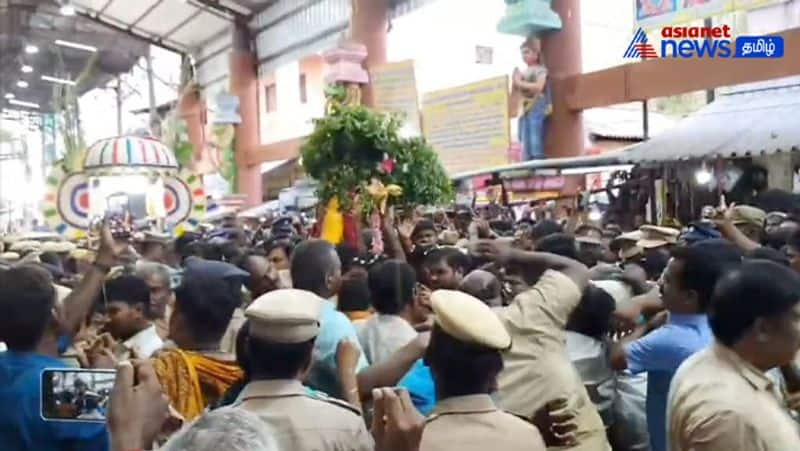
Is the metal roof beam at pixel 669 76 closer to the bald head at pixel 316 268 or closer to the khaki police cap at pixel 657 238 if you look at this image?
the khaki police cap at pixel 657 238

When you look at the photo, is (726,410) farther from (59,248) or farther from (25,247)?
(25,247)

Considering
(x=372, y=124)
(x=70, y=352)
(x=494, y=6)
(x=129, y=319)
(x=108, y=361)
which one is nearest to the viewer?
(x=108, y=361)

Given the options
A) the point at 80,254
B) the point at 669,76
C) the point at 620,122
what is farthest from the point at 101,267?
the point at 620,122

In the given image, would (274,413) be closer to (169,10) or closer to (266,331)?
(266,331)

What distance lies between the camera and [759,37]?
994cm

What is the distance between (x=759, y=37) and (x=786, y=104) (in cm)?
76

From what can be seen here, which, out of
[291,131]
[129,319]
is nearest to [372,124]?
[129,319]

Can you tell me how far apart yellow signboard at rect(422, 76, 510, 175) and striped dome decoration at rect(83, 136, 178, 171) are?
3498 mm

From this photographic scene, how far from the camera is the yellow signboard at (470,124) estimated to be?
42.3 ft

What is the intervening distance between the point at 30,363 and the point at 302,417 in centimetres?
73

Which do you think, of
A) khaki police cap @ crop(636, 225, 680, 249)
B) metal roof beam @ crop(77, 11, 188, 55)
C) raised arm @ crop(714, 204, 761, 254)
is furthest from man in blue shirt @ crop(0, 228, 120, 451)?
metal roof beam @ crop(77, 11, 188, 55)

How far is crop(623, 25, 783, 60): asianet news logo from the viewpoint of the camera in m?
9.89

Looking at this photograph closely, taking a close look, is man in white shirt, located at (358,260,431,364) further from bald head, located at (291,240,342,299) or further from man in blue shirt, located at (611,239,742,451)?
man in blue shirt, located at (611,239,742,451)

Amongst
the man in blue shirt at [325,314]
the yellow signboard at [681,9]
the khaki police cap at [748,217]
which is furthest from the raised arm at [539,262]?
the yellow signboard at [681,9]
